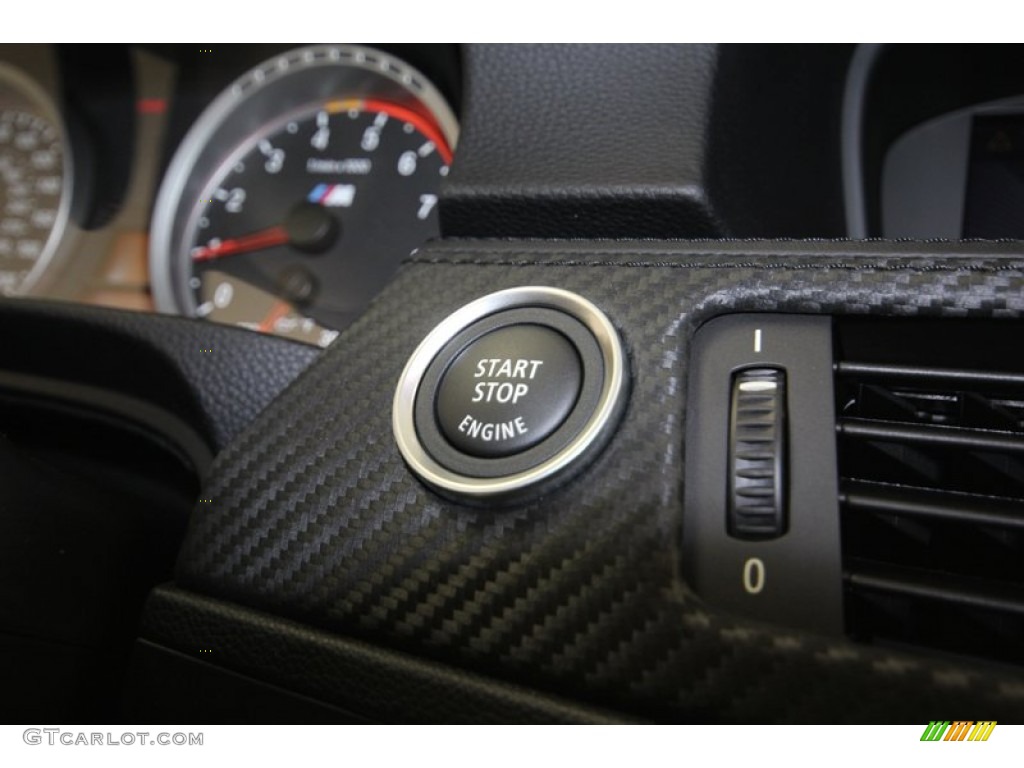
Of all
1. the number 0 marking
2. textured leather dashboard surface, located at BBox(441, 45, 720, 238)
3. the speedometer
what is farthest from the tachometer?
the number 0 marking

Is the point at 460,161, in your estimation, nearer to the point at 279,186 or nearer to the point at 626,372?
the point at 626,372

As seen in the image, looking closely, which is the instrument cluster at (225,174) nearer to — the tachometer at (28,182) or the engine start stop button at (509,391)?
the tachometer at (28,182)

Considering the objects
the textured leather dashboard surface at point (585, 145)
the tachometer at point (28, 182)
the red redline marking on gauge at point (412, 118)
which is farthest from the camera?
the tachometer at point (28, 182)

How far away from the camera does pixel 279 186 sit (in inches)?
41.5

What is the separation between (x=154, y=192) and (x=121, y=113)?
0.14 meters

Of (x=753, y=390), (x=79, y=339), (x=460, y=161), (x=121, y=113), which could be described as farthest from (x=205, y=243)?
(x=753, y=390)

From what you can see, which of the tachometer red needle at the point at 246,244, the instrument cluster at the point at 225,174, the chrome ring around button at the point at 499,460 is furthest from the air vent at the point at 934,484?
the tachometer red needle at the point at 246,244

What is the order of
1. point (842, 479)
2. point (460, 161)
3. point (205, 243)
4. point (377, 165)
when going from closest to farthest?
point (842, 479)
point (460, 161)
point (377, 165)
point (205, 243)

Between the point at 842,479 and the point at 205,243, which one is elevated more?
the point at 205,243

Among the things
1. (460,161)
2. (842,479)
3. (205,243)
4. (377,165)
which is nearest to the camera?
(842,479)

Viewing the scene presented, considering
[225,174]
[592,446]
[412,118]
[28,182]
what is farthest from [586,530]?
[28,182]

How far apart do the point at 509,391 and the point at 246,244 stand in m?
0.67

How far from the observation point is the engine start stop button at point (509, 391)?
0.47 metres

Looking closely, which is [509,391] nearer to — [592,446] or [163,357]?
[592,446]
